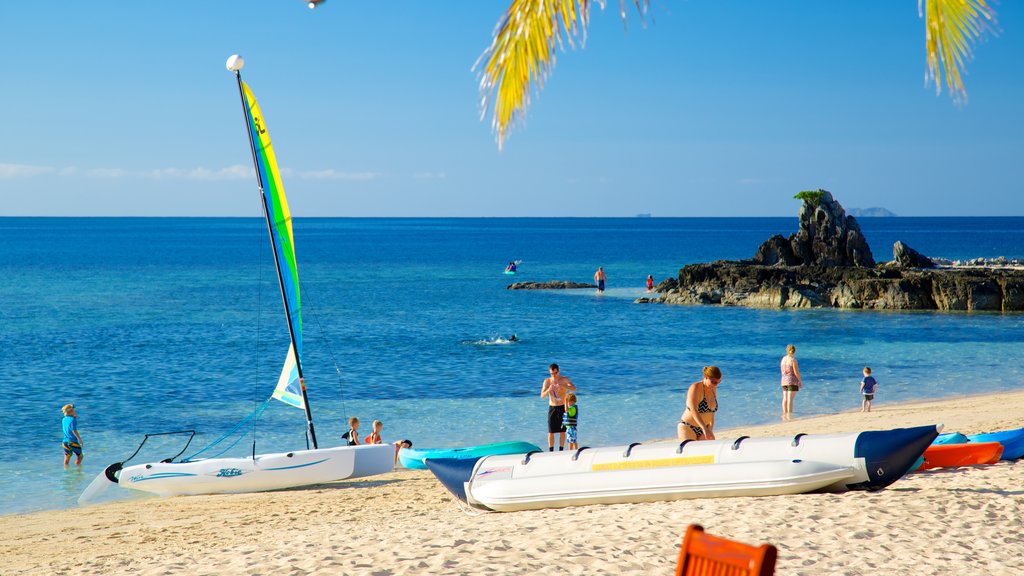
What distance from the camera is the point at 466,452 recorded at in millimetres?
12852

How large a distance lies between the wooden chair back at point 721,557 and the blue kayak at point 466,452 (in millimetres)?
8143

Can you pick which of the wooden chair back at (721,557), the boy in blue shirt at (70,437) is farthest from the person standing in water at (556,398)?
the wooden chair back at (721,557)

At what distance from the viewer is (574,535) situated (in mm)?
7402

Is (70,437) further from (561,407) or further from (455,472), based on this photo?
(455,472)

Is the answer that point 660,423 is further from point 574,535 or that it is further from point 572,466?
point 574,535

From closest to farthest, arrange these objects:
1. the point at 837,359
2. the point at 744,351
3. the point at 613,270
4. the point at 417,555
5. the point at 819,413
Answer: the point at 417,555 → the point at 819,413 → the point at 837,359 → the point at 744,351 → the point at 613,270

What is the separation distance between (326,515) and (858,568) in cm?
630

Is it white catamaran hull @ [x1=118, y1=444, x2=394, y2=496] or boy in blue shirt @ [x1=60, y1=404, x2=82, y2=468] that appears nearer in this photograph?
white catamaran hull @ [x1=118, y1=444, x2=394, y2=496]

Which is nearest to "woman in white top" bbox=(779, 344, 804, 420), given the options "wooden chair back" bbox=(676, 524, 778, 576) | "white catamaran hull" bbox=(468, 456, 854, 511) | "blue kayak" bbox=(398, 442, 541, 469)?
"blue kayak" bbox=(398, 442, 541, 469)

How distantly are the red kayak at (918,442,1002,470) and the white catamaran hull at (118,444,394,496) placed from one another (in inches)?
298

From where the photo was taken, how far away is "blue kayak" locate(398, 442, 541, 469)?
41.6ft

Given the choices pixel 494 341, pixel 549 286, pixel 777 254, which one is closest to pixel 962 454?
pixel 494 341

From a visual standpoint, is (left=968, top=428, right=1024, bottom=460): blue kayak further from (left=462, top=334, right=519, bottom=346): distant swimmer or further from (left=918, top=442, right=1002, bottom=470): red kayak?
(left=462, top=334, right=519, bottom=346): distant swimmer

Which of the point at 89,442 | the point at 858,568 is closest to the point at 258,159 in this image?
the point at 89,442
